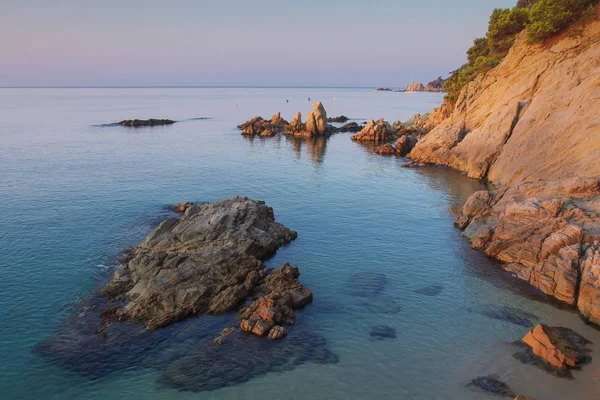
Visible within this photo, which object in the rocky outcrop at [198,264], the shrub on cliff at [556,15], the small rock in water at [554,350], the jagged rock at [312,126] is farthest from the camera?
the jagged rock at [312,126]

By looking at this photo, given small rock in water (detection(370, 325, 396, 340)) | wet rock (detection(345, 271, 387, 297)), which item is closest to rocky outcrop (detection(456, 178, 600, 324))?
wet rock (detection(345, 271, 387, 297))

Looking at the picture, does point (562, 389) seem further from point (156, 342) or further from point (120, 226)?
point (120, 226)

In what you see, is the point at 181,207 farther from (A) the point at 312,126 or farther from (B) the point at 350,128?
(B) the point at 350,128

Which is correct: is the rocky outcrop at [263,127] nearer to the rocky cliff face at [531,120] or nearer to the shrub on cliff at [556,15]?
the rocky cliff face at [531,120]

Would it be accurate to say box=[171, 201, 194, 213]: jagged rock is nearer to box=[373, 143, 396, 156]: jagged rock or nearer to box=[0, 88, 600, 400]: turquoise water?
box=[0, 88, 600, 400]: turquoise water

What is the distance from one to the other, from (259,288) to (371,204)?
27150 mm

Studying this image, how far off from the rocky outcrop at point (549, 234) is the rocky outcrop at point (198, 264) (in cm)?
1977

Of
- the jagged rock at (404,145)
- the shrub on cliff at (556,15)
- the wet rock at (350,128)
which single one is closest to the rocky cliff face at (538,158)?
the shrub on cliff at (556,15)

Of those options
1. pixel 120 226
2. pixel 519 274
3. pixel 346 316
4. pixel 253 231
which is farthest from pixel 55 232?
pixel 519 274

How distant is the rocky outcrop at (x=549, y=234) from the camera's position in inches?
1232

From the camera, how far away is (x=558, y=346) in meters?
24.9

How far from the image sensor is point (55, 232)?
144 ft

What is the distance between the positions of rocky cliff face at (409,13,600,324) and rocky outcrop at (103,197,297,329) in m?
21.0

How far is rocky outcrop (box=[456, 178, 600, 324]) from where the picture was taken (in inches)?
1232
